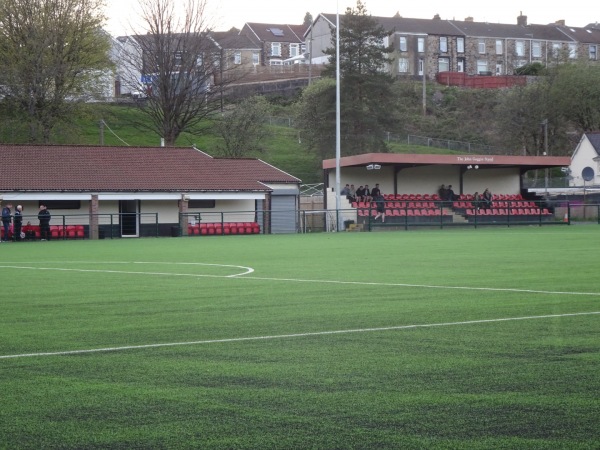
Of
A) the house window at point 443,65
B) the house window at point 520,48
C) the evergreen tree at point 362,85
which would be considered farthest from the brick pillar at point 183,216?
the house window at point 520,48

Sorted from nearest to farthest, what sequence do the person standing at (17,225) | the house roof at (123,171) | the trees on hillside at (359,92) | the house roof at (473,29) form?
the person standing at (17,225), the house roof at (123,171), the trees on hillside at (359,92), the house roof at (473,29)

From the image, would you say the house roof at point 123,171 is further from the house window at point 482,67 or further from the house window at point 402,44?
the house window at point 482,67

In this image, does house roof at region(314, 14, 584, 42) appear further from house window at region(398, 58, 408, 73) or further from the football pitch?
the football pitch

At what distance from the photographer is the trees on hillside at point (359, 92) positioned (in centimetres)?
7769

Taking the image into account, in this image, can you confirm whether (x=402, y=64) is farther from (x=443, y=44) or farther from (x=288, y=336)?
(x=288, y=336)

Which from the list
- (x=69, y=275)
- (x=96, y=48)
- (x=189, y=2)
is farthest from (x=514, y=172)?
(x=69, y=275)

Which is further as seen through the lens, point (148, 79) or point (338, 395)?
point (148, 79)

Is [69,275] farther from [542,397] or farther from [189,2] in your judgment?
[189,2]

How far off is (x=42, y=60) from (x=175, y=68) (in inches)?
375

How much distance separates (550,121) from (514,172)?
3299 centimetres

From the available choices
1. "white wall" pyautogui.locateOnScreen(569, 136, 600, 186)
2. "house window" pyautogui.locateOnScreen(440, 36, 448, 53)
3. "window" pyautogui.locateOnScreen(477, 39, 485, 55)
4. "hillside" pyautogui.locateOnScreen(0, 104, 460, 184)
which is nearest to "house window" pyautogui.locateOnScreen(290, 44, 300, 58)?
"house window" pyautogui.locateOnScreen(440, 36, 448, 53)

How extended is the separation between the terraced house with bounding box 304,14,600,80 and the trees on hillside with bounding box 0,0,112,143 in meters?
42.3

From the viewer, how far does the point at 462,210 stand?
4916 cm

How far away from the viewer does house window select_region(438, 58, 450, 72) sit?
109m
